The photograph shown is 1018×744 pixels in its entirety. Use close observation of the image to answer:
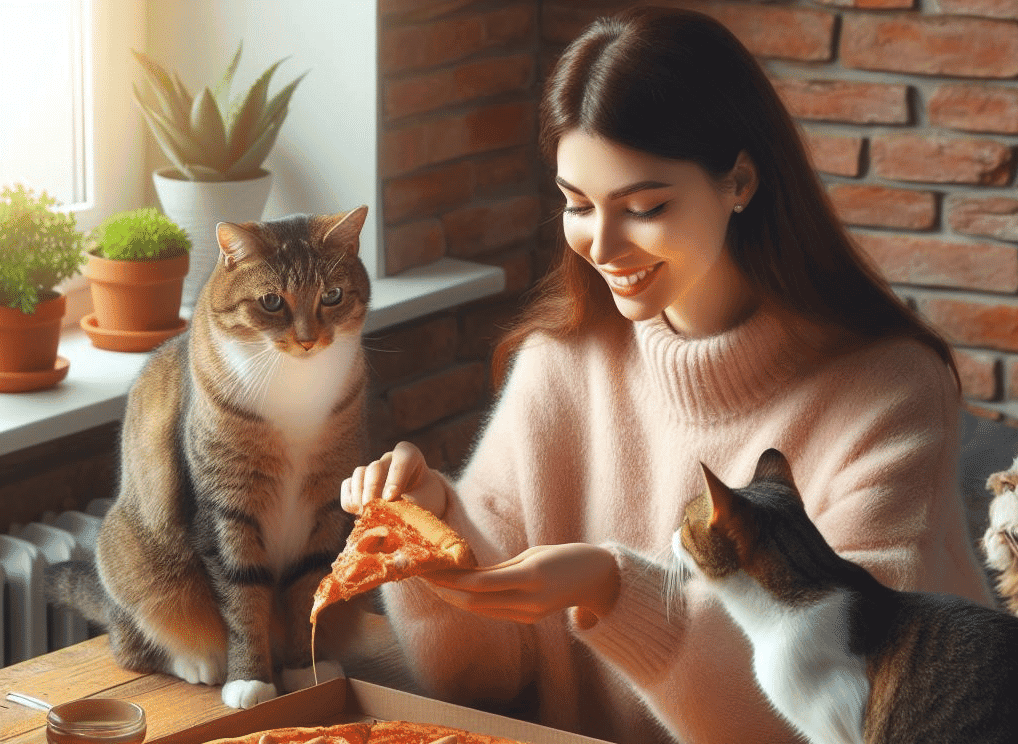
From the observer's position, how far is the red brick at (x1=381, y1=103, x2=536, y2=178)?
2246mm

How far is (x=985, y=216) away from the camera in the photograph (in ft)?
6.91

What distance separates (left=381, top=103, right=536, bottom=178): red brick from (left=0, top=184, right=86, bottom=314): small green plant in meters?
0.58

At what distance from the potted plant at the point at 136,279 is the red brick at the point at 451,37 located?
1.56ft

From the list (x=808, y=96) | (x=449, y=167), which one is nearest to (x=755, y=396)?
(x=808, y=96)

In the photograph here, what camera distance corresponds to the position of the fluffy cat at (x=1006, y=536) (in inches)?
54.7

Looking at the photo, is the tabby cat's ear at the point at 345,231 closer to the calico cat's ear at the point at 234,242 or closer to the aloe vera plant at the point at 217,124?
the calico cat's ear at the point at 234,242

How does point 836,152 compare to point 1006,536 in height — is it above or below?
above

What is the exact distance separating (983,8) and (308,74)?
3.62ft

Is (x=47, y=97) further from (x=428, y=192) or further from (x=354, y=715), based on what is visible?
(x=354, y=715)

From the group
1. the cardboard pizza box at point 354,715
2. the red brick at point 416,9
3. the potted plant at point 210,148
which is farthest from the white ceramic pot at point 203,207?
the cardboard pizza box at point 354,715

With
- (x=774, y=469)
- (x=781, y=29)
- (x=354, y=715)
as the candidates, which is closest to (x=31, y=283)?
(x=354, y=715)

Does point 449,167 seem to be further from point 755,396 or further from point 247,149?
point 755,396

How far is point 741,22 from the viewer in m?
2.25

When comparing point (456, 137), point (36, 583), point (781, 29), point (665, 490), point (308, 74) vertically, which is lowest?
point (36, 583)
